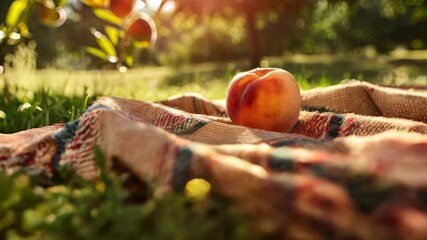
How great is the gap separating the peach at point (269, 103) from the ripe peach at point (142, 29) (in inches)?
17.2

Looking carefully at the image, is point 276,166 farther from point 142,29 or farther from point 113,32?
point 113,32

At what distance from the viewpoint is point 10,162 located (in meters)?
1.38

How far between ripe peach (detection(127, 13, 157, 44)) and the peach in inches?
17.2

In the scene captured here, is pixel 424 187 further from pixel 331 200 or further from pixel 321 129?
pixel 321 129

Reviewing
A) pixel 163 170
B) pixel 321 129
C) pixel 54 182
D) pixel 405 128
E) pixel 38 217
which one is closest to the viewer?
pixel 38 217

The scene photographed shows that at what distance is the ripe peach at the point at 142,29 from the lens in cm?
179

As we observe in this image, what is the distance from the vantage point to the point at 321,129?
2.00 m

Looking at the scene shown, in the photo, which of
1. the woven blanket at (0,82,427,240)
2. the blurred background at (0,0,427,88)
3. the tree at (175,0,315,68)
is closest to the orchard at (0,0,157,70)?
the woven blanket at (0,82,427,240)

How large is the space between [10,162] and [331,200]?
852mm

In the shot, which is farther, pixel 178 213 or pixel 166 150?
pixel 166 150

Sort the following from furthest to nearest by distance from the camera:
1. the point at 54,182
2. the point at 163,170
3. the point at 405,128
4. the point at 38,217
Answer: the point at 405,128 < the point at 54,182 < the point at 163,170 < the point at 38,217

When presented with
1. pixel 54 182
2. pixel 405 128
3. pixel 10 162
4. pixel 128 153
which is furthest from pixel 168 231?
pixel 405 128

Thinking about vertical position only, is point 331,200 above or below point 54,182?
above

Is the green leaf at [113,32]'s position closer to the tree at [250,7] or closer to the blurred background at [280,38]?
the blurred background at [280,38]
